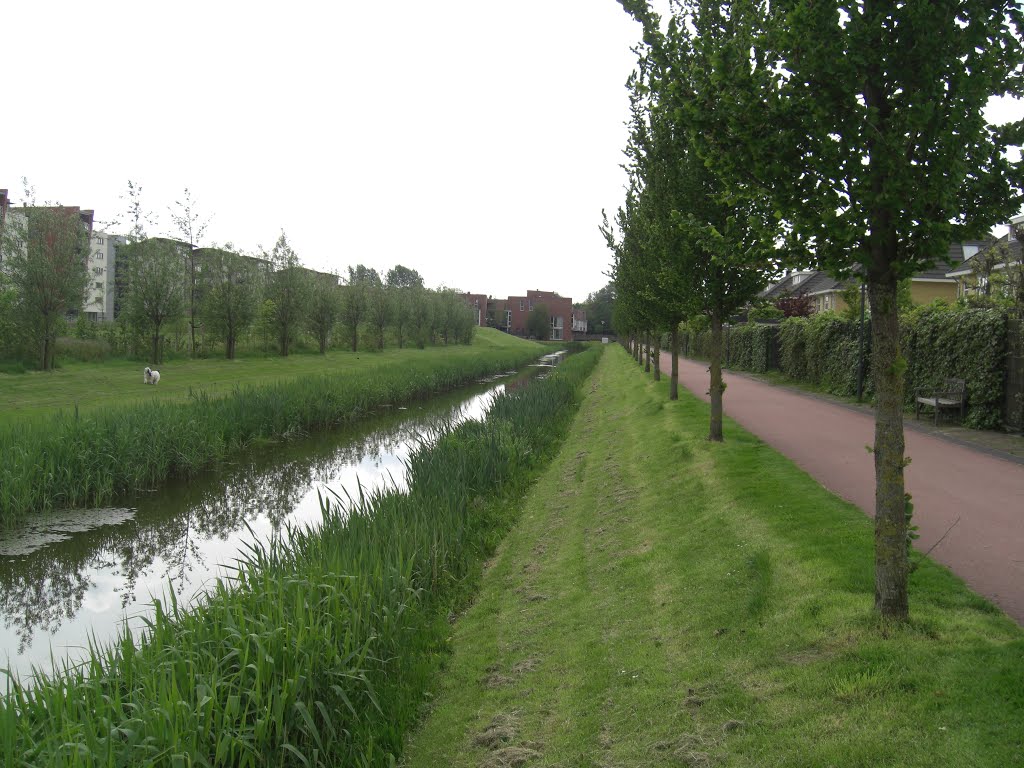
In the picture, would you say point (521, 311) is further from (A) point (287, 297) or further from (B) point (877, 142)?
(B) point (877, 142)

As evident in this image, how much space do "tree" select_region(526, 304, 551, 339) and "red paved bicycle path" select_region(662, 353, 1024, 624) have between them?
325 ft

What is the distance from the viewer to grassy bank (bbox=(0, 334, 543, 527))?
10688 millimetres

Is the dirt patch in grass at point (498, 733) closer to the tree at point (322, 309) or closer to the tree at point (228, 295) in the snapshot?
the tree at point (228, 295)

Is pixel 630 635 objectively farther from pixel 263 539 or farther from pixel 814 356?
pixel 814 356

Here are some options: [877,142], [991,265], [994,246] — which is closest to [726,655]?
[877,142]

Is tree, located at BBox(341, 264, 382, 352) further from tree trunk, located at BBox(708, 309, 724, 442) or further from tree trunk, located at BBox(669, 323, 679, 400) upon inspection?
tree trunk, located at BBox(708, 309, 724, 442)

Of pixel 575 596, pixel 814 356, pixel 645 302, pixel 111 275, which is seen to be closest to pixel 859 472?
pixel 575 596

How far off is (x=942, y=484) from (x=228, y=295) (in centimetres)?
3341

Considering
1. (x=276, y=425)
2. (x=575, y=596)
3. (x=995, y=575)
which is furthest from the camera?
(x=276, y=425)

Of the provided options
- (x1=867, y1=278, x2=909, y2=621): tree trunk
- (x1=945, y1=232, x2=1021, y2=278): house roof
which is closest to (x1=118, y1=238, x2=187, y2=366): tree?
(x1=945, y1=232, x2=1021, y2=278): house roof

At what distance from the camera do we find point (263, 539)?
10055 mm

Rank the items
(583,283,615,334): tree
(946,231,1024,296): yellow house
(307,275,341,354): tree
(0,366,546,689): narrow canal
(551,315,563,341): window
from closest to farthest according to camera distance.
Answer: (0,366,546,689): narrow canal < (946,231,1024,296): yellow house < (307,275,341,354): tree < (551,315,563,341): window < (583,283,615,334): tree

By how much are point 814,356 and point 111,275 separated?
6607 centimetres

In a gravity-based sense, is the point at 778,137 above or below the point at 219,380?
above
